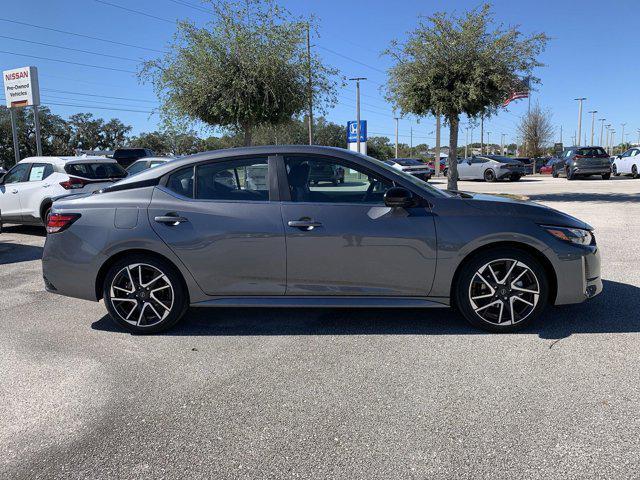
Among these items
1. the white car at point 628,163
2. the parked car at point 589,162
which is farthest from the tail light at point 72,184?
the white car at point 628,163

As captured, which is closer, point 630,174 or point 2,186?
point 2,186

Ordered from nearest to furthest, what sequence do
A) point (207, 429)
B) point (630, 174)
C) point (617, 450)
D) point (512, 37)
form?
point (617, 450) → point (207, 429) → point (512, 37) → point (630, 174)

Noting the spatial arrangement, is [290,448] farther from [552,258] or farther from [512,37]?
[512,37]

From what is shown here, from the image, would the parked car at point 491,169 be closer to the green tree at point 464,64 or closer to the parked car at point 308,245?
the green tree at point 464,64

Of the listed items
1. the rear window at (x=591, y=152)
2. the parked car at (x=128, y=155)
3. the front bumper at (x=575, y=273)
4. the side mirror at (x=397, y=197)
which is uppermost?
the parked car at (x=128, y=155)

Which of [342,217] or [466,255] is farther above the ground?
[342,217]

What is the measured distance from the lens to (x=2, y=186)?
10977 mm

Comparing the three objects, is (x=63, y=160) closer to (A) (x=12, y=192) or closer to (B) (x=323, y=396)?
(A) (x=12, y=192)

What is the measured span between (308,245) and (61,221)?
2.26 metres

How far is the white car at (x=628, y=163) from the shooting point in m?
27.6

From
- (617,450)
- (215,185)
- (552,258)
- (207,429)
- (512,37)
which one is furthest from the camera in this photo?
(512,37)

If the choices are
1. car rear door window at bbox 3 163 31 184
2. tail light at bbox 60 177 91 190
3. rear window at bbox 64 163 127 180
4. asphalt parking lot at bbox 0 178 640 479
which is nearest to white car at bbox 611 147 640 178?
asphalt parking lot at bbox 0 178 640 479

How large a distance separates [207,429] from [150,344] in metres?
1.62

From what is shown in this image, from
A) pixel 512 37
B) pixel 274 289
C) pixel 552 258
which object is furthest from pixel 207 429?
pixel 512 37
